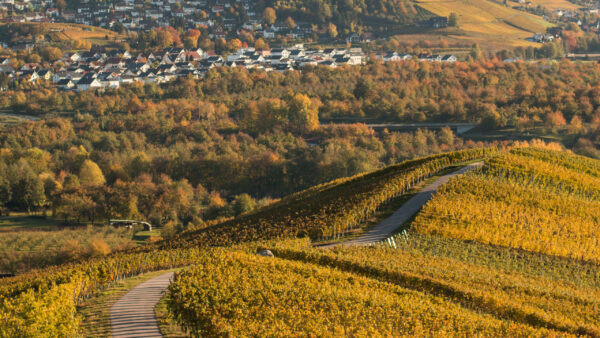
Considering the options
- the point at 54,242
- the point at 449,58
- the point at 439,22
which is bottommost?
the point at 54,242

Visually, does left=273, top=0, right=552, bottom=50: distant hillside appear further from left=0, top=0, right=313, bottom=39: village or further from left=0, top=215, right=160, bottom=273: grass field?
left=0, top=215, right=160, bottom=273: grass field

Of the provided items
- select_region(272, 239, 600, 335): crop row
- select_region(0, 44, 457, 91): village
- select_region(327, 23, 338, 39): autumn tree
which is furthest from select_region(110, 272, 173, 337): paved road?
select_region(327, 23, 338, 39): autumn tree

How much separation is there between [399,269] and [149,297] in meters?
8.62

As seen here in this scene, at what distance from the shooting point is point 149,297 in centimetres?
2031

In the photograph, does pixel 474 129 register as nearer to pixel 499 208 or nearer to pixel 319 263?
pixel 499 208

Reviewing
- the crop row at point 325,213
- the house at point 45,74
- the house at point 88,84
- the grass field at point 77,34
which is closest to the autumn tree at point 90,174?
the crop row at point 325,213

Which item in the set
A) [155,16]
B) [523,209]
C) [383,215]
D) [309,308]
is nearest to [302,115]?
[383,215]

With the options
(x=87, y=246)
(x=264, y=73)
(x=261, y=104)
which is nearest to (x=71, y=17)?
(x=264, y=73)

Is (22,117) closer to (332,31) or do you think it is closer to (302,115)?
(302,115)

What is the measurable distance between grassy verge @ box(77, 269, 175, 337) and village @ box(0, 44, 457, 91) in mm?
94790

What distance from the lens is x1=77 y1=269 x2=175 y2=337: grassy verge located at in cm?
1724

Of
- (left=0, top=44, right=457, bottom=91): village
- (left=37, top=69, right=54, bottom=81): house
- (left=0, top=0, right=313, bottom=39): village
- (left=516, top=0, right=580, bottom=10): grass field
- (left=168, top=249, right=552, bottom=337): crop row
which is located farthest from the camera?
(left=516, top=0, right=580, bottom=10): grass field

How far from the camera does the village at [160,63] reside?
392ft

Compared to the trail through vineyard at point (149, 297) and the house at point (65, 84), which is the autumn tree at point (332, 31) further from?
the trail through vineyard at point (149, 297)
